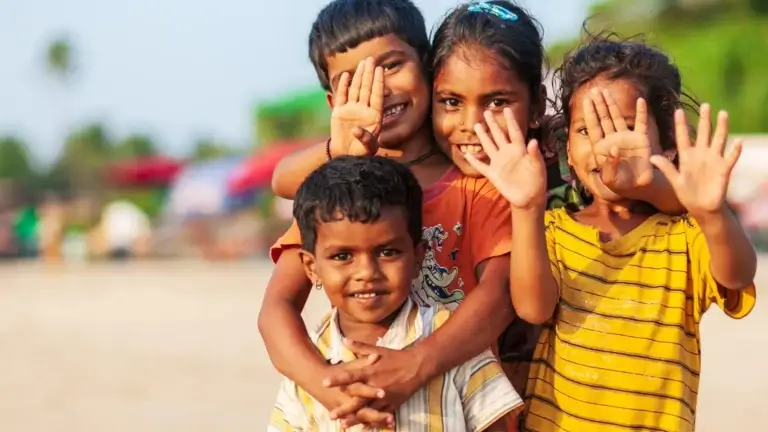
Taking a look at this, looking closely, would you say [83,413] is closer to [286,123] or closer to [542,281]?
[542,281]

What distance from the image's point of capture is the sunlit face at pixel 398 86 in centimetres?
337

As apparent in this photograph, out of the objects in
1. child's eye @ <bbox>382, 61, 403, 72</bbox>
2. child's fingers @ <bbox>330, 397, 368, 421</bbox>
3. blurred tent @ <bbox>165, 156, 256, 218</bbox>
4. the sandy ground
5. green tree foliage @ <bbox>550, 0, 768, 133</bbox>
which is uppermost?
green tree foliage @ <bbox>550, 0, 768, 133</bbox>

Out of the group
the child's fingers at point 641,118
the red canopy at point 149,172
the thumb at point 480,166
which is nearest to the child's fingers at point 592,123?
the child's fingers at point 641,118

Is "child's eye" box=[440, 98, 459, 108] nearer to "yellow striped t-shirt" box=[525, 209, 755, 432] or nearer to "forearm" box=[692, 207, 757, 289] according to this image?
"yellow striped t-shirt" box=[525, 209, 755, 432]

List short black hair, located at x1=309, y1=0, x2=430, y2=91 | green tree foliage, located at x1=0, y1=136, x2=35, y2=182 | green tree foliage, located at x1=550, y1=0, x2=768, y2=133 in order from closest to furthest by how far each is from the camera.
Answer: short black hair, located at x1=309, y1=0, x2=430, y2=91 < green tree foliage, located at x1=550, y1=0, x2=768, y2=133 < green tree foliage, located at x1=0, y1=136, x2=35, y2=182

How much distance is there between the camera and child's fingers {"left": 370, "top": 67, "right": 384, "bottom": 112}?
3203mm

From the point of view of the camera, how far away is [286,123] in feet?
159

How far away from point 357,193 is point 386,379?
0.49 metres

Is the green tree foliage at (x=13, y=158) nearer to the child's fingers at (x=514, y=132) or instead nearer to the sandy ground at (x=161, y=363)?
the sandy ground at (x=161, y=363)

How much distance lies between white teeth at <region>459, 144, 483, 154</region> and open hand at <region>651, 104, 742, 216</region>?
0.55 metres

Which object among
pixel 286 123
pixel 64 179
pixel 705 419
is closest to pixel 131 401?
pixel 705 419

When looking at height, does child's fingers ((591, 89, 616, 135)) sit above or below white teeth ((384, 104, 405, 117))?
below

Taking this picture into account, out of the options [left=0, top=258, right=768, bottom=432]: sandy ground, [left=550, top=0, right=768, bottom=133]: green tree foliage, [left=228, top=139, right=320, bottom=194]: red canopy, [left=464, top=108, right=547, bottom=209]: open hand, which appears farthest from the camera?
[left=550, top=0, right=768, bottom=133]: green tree foliage

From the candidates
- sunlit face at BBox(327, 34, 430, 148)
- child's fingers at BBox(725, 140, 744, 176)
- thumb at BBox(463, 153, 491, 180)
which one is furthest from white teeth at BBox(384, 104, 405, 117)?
child's fingers at BBox(725, 140, 744, 176)
